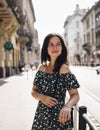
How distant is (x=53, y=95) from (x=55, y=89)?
0.17ft

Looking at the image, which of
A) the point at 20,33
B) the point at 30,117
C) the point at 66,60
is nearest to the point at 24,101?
the point at 30,117

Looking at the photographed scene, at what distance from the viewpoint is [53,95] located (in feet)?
12.2

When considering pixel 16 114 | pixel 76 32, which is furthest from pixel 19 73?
pixel 76 32

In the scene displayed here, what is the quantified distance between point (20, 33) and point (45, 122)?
Result: 49.7 m

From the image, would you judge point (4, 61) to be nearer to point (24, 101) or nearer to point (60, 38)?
point (24, 101)

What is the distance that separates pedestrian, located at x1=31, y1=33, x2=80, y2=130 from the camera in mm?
3658

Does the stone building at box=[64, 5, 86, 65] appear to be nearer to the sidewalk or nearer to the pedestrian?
the sidewalk

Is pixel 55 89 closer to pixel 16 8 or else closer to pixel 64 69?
pixel 64 69

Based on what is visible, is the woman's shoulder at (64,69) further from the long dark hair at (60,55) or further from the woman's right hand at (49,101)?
the woman's right hand at (49,101)

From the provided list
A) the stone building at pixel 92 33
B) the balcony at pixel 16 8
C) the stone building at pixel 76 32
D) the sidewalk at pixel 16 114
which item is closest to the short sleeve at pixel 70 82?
the sidewalk at pixel 16 114

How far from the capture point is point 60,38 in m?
3.85

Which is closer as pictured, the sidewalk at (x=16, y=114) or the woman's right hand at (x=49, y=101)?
the woman's right hand at (x=49, y=101)

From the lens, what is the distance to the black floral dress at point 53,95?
3.68 metres

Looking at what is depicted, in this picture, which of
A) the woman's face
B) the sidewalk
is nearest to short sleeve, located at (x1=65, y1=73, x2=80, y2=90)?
the woman's face
